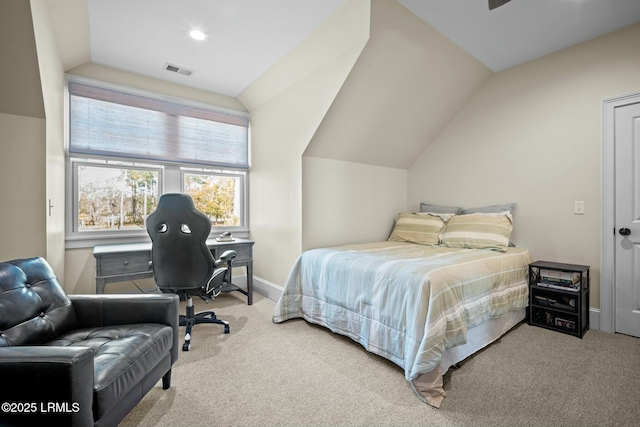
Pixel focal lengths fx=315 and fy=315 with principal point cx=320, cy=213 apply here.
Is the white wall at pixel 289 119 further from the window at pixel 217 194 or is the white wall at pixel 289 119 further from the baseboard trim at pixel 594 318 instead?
the baseboard trim at pixel 594 318

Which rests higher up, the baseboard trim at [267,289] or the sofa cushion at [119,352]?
the sofa cushion at [119,352]

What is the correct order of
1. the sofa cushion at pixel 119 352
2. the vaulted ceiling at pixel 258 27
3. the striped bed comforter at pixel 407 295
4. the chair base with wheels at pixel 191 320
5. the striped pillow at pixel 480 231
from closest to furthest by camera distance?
the sofa cushion at pixel 119 352 < the striped bed comforter at pixel 407 295 < the vaulted ceiling at pixel 258 27 < the chair base with wheels at pixel 191 320 < the striped pillow at pixel 480 231

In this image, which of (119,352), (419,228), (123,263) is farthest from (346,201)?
(119,352)

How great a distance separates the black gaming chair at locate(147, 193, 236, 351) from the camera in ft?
8.10

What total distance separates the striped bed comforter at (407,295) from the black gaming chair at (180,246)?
2.69 ft

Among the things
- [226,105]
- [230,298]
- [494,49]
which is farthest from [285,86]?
[230,298]

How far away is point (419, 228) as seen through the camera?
3.64m

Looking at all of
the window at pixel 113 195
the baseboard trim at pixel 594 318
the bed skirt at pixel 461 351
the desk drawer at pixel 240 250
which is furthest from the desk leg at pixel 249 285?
the baseboard trim at pixel 594 318

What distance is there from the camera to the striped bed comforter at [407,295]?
1882mm

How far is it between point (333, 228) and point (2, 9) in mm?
2916

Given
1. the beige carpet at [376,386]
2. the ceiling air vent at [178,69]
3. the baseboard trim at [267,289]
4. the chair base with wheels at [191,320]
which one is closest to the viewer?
the beige carpet at [376,386]

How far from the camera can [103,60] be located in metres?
3.21

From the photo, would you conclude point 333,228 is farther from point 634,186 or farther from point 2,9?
point 2,9

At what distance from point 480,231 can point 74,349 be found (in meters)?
3.23
